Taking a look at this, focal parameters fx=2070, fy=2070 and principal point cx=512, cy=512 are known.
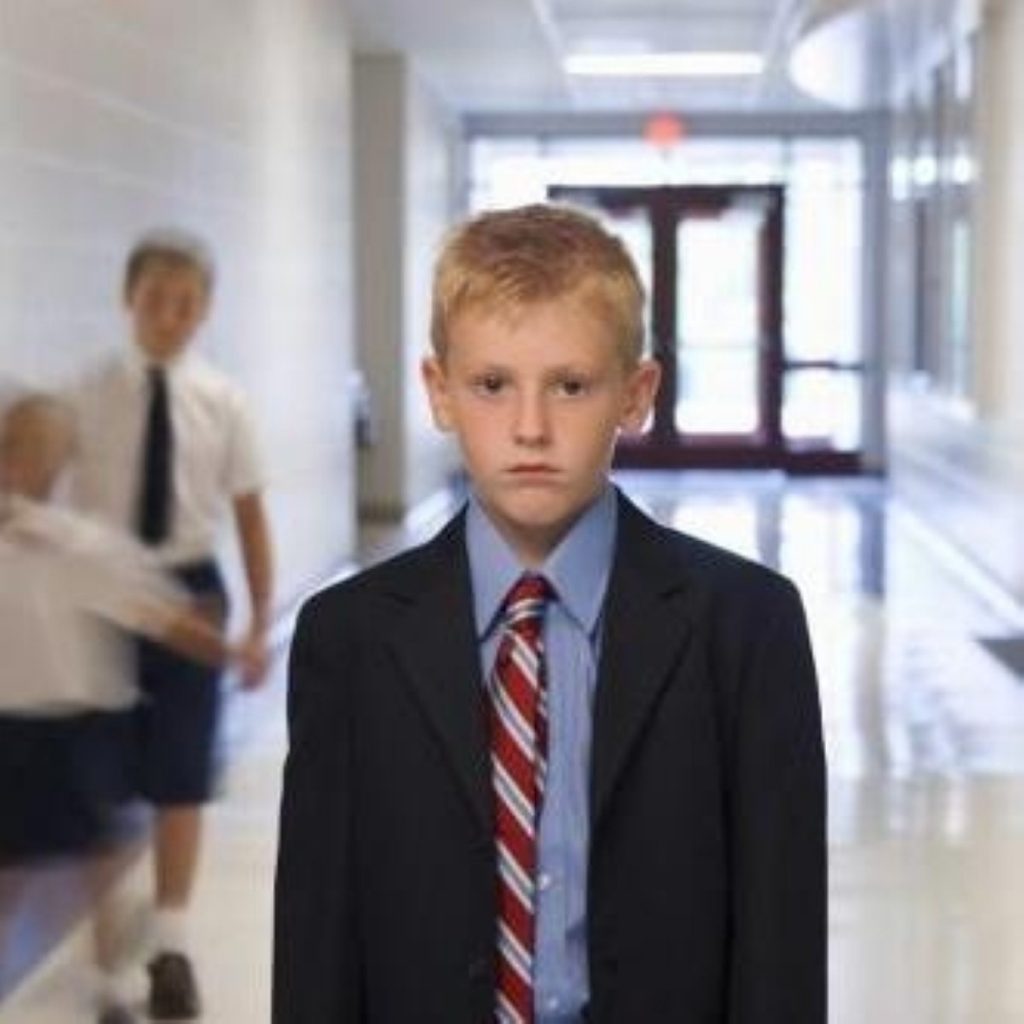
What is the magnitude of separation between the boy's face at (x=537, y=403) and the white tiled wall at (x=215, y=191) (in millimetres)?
3448

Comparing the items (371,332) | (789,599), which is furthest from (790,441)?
(789,599)

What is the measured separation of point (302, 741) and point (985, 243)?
1065cm

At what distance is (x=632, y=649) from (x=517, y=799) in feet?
0.46

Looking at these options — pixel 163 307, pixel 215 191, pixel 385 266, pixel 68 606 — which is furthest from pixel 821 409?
pixel 68 606

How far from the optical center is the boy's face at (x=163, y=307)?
13.3 feet

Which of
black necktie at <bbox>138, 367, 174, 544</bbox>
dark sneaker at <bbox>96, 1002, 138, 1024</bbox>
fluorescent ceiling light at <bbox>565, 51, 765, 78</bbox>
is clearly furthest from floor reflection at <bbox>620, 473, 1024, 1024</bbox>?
fluorescent ceiling light at <bbox>565, 51, 765, 78</bbox>

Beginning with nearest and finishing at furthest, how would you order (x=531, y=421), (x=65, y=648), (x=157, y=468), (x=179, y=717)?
1. (x=531, y=421)
2. (x=65, y=648)
3. (x=179, y=717)
4. (x=157, y=468)

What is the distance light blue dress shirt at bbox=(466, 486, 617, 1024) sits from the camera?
1.54 m

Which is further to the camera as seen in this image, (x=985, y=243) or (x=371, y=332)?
(x=371, y=332)

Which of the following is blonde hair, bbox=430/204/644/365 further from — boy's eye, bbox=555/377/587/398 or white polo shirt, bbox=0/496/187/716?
white polo shirt, bbox=0/496/187/716

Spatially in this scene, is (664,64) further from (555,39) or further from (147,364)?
(147,364)

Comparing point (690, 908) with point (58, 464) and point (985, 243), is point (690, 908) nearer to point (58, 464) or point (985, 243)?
point (58, 464)

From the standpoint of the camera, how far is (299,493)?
32.4 ft

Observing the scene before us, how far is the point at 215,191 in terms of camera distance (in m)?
7.72
